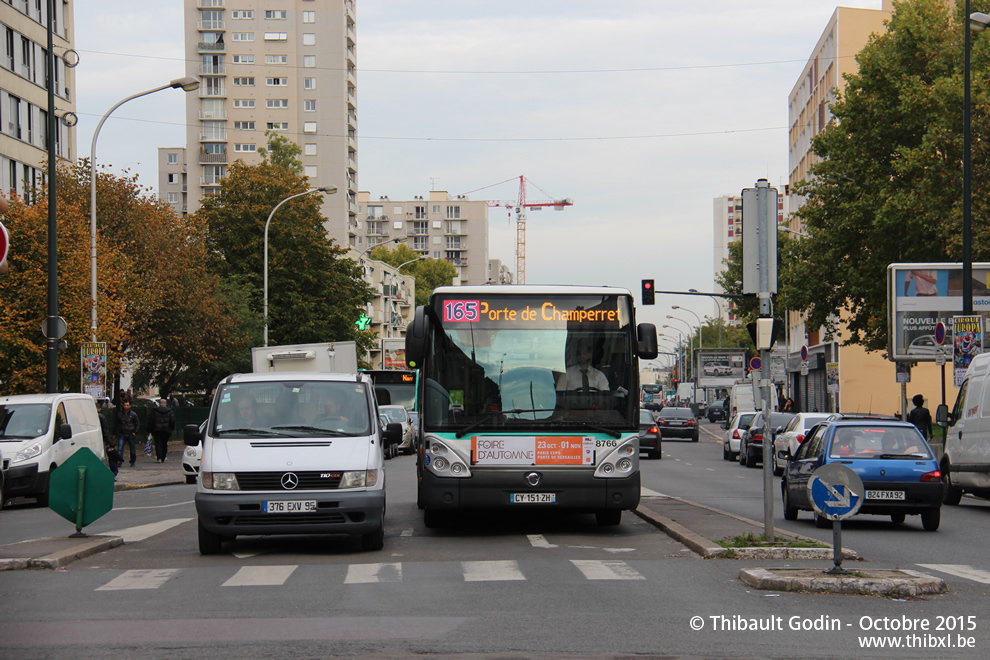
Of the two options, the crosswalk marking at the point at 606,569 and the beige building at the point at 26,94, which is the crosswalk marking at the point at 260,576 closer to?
the crosswalk marking at the point at 606,569

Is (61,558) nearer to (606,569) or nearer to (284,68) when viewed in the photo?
(606,569)

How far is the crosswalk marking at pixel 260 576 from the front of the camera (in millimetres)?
10688

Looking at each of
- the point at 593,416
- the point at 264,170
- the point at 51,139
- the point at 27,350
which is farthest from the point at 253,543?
the point at 264,170

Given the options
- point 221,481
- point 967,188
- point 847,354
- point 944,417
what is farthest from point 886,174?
point 221,481

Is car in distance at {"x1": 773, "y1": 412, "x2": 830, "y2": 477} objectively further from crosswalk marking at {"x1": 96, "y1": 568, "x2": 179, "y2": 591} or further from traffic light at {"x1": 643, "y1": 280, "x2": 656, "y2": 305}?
crosswalk marking at {"x1": 96, "y1": 568, "x2": 179, "y2": 591}

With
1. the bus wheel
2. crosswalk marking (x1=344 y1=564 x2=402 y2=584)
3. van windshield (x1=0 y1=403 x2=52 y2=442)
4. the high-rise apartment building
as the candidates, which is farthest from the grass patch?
the high-rise apartment building

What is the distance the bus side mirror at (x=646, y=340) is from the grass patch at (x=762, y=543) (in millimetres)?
2649

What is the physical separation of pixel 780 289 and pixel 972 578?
34987 millimetres

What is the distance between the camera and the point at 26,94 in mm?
52062

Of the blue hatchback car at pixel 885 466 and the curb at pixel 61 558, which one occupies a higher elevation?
the blue hatchback car at pixel 885 466

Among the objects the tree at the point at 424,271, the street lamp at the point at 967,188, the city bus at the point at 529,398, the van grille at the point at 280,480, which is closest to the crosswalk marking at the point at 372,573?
the van grille at the point at 280,480

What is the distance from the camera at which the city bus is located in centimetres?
1419

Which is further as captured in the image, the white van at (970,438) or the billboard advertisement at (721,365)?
the billboard advertisement at (721,365)

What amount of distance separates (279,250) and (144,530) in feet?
149
